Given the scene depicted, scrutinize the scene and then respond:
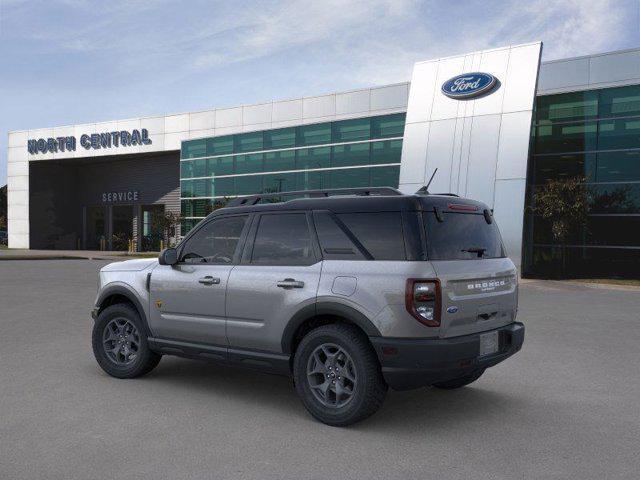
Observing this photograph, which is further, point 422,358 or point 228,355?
point 228,355

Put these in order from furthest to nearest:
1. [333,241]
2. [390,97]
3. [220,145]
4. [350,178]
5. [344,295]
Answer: [220,145], [350,178], [390,97], [333,241], [344,295]

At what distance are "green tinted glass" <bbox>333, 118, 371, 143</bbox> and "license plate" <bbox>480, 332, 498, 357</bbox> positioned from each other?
25139mm

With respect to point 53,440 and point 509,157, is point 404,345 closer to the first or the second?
point 53,440

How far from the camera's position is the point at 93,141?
42.6m

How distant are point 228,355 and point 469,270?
223cm

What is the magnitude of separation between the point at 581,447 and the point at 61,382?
468cm

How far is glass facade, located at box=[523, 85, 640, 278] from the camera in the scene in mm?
22922

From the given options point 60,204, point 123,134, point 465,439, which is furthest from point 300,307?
point 60,204

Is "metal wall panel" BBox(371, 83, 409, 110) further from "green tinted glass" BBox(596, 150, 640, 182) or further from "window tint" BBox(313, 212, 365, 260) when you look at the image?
"window tint" BBox(313, 212, 365, 260)

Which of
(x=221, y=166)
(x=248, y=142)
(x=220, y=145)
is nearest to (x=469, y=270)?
(x=248, y=142)

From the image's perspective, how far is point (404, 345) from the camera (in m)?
4.40

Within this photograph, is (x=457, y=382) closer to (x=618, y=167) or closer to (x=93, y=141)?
(x=618, y=167)

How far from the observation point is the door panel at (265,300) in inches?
195

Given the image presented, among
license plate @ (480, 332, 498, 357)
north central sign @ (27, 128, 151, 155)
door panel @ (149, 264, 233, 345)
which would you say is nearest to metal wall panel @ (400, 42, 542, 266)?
license plate @ (480, 332, 498, 357)
